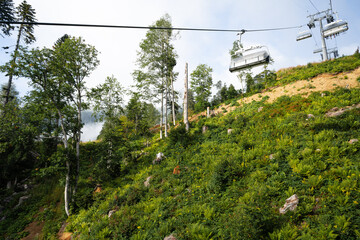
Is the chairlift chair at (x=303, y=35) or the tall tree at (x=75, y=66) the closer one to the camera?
the tall tree at (x=75, y=66)

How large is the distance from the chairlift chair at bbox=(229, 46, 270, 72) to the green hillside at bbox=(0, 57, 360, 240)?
5.04 meters

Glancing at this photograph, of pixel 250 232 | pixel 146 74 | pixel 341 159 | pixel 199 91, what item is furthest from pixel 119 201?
pixel 199 91

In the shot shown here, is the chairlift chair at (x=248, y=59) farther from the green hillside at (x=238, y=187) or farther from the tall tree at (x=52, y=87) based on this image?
the tall tree at (x=52, y=87)

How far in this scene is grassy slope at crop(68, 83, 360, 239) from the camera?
15.1ft

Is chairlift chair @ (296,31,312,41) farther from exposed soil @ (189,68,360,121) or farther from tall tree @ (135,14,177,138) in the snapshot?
tall tree @ (135,14,177,138)

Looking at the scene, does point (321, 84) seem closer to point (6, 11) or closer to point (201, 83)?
point (201, 83)

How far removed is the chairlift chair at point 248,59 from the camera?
9125 millimetres

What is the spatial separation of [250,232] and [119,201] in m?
7.96

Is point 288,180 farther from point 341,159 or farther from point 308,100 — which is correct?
point 308,100

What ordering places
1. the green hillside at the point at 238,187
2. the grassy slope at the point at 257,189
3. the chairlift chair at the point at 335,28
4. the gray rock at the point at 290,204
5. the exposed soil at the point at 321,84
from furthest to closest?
the chairlift chair at the point at 335,28, the exposed soil at the point at 321,84, the gray rock at the point at 290,204, the green hillside at the point at 238,187, the grassy slope at the point at 257,189

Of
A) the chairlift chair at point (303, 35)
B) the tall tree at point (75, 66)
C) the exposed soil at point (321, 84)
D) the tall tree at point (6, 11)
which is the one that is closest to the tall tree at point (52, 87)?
the tall tree at point (75, 66)

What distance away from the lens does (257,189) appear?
630 cm

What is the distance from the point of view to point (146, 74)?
18.6m

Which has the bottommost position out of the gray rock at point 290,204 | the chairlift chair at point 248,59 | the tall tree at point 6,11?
the gray rock at point 290,204
